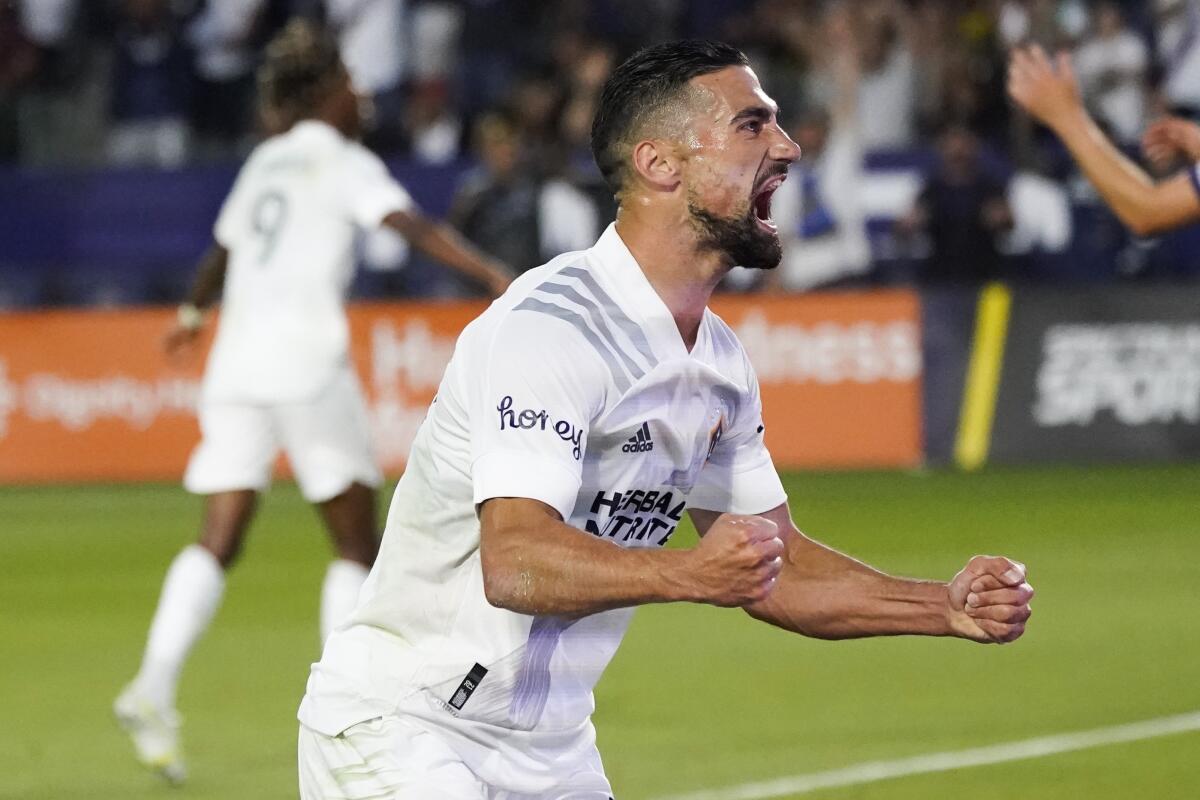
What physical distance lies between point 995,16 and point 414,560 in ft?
52.8

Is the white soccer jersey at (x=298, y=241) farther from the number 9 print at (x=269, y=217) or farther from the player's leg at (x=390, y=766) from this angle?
the player's leg at (x=390, y=766)

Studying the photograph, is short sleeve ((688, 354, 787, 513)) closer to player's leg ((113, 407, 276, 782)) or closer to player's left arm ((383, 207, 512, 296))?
player's leg ((113, 407, 276, 782))

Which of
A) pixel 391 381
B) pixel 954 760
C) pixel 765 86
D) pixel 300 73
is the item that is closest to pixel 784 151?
pixel 954 760

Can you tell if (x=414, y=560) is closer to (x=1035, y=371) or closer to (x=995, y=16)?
(x=1035, y=371)

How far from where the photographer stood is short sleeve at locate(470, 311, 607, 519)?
12.3ft

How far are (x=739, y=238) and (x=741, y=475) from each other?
0.64m

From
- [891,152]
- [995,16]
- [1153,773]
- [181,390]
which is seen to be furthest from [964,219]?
[1153,773]

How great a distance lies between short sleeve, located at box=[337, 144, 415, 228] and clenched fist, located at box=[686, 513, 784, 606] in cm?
485

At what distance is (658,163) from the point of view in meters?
4.06

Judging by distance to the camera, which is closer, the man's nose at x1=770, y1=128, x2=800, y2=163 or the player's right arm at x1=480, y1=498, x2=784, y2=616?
the player's right arm at x1=480, y1=498, x2=784, y2=616

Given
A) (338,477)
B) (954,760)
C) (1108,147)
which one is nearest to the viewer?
(1108,147)

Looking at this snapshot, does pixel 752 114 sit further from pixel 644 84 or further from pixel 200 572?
pixel 200 572

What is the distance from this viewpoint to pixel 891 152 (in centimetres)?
1839

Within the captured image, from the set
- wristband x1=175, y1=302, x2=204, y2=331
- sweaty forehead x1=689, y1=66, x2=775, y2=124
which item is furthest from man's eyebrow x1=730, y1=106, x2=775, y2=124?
wristband x1=175, y1=302, x2=204, y2=331
